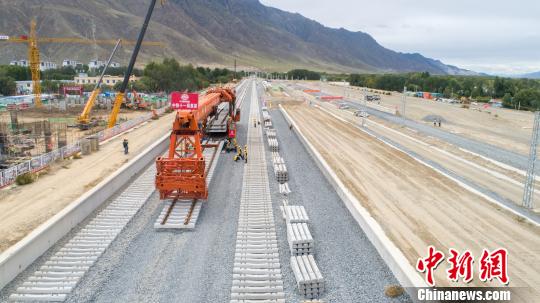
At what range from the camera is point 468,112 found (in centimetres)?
7562

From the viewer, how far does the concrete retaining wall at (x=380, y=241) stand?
12.8 meters

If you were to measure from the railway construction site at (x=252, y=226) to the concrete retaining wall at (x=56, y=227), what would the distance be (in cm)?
7

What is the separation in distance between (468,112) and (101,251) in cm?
7491

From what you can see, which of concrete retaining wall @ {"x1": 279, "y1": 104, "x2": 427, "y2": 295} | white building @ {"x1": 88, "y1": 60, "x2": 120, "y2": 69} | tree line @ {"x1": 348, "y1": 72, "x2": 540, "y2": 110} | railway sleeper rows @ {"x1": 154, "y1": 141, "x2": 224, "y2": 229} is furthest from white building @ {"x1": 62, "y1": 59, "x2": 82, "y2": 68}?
concrete retaining wall @ {"x1": 279, "y1": 104, "x2": 427, "y2": 295}

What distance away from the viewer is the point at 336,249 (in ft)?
51.1

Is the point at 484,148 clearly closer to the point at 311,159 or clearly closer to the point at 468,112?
the point at 311,159

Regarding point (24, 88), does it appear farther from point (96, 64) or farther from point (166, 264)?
point (166, 264)

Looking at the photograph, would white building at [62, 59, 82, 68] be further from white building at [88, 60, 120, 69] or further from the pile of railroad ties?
the pile of railroad ties

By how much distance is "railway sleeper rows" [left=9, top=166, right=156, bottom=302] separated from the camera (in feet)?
41.3

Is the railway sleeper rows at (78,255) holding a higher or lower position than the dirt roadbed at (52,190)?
lower

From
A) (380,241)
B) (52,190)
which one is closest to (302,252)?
(380,241)

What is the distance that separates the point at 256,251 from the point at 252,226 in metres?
2.40

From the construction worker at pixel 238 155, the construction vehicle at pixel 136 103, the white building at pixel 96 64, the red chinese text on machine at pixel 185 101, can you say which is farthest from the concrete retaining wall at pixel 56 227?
the white building at pixel 96 64

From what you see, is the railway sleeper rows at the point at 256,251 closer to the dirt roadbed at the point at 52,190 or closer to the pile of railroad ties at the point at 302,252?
the pile of railroad ties at the point at 302,252
